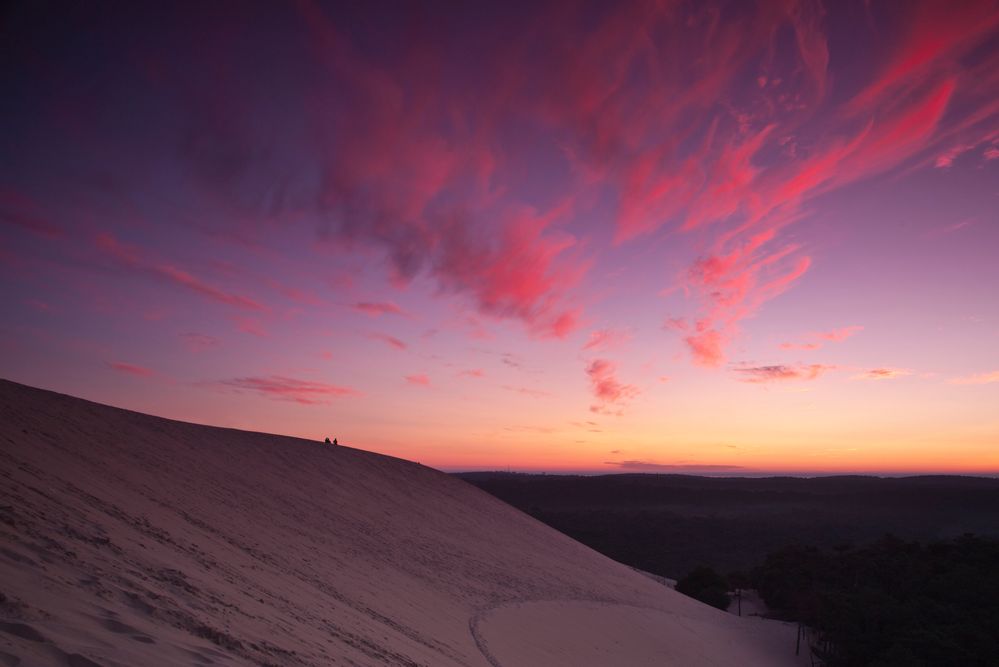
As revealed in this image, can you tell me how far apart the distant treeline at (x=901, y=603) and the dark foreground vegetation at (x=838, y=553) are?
0.06 meters

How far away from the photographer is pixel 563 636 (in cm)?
1698

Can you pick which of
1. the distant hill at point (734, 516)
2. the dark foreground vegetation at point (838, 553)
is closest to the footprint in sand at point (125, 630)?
the dark foreground vegetation at point (838, 553)

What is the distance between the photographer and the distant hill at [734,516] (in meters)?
74.2

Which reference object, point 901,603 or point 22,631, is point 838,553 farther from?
point 22,631

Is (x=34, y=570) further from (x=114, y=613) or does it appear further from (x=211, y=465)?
(x=211, y=465)

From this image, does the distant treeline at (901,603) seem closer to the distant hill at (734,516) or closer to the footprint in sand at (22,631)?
the footprint in sand at (22,631)

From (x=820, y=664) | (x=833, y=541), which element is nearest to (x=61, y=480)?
(x=820, y=664)

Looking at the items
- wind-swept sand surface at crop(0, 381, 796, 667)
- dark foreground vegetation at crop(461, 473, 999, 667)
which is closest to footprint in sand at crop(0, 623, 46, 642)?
wind-swept sand surface at crop(0, 381, 796, 667)

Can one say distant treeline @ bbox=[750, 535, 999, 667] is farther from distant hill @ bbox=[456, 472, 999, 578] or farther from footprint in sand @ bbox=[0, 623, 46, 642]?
distant hill @ bbox=[456, 472, 999, 578]

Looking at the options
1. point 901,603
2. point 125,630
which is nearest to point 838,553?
point 901,603

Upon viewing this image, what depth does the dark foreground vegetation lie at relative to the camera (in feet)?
71.4

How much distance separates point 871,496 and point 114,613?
176 meters

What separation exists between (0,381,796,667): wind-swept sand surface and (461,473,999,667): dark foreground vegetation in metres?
4.49

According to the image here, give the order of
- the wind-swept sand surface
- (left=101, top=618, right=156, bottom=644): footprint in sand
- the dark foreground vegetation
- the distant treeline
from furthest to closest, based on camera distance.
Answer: the dark foreground vegetation → the distant treeline → the wind-swept sand surface → (left=101, top=618, right=156, bottom=644): footprint in sand
